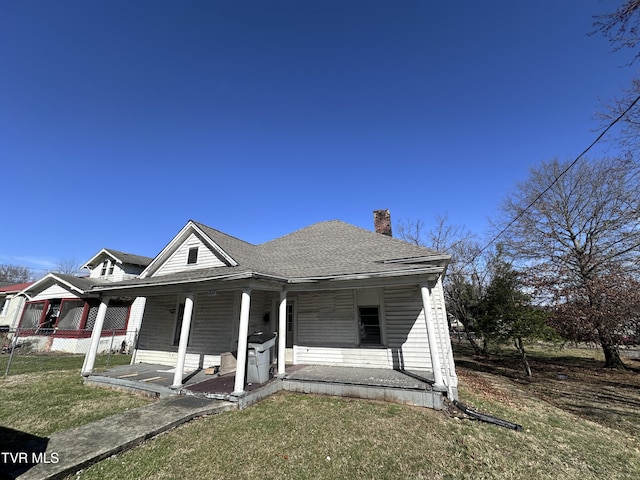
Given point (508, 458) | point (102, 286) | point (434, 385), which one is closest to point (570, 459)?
point (508, 458)

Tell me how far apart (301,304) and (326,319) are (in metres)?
1.14

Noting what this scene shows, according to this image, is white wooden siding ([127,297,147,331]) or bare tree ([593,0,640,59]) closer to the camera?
bare tree ([593,0,640,59])

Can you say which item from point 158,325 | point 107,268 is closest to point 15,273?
point 107,268

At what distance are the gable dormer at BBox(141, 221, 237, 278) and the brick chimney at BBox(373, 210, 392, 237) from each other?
783cm

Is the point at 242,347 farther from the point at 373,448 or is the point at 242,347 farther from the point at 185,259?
the point at 185,259

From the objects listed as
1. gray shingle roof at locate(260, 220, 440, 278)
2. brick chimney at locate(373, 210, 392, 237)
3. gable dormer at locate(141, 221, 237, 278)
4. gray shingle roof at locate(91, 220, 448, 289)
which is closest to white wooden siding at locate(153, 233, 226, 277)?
gable dormer at locate(141, 221, 237, 278)

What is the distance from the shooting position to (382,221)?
13.5m

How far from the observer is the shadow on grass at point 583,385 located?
6790mm

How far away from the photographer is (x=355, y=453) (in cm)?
431

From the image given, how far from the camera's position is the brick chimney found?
13305 mm

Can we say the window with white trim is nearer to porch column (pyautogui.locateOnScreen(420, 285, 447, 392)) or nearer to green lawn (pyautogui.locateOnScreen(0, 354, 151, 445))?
porch column (pyautogui.locateOnScreen(420, 285, 447, 392))

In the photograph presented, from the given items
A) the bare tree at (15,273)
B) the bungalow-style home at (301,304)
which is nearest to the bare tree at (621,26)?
the bungalow-style home at (301,304)

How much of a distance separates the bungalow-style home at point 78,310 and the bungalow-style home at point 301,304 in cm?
788

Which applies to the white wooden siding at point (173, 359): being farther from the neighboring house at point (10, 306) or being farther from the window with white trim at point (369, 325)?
the neighboring house at point (10, 306)
